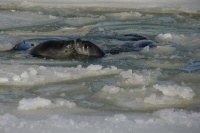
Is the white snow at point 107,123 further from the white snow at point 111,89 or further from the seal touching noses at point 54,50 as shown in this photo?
the seal touching noses at point 54,50

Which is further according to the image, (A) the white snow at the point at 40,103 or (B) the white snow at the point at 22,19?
(B) the white snow at the point at 22,19

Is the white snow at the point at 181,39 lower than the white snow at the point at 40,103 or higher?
lower

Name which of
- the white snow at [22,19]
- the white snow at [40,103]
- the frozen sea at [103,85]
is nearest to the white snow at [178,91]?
the frozen sea at [103,85]

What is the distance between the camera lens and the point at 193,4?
11469mm

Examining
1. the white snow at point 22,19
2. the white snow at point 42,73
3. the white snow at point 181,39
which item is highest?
the white snow at point 22,19

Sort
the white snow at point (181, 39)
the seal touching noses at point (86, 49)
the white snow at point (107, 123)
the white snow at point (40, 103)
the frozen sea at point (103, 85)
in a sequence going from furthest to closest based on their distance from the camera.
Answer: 1. the white snow at point (181, 39)
2. the seal touching noses at point (86, 49)
3. the white snow at point (40, 103)
4. the frozen sea at point (103, 85)
5. the white snow at point (107, 123)

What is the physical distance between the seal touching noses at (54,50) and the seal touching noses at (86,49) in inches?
3.0

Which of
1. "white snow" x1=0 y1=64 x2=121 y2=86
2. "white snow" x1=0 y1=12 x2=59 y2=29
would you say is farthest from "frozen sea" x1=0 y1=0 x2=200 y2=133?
"white snow" x1=0 y1=12 x2=59 y2=29

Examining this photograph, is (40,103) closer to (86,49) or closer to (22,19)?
(86,49)

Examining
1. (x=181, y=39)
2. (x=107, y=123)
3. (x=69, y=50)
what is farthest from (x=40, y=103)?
(x=181, y=39)

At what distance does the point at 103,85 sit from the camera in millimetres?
4055

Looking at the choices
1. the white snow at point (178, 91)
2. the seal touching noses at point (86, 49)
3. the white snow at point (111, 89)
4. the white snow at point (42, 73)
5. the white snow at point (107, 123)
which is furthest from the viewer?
the seal touching noses at point (86, 49)

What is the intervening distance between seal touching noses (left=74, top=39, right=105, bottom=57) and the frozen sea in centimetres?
14

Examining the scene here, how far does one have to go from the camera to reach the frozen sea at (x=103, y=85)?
2.97 m
